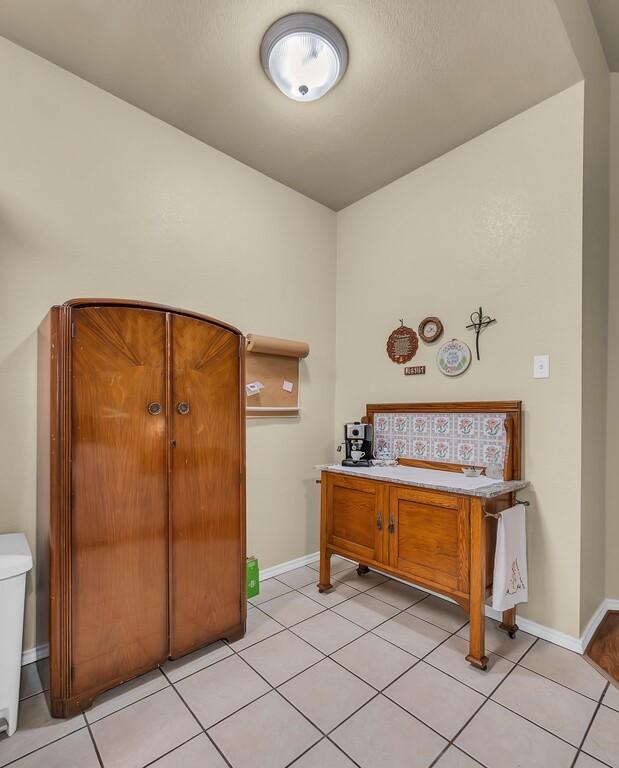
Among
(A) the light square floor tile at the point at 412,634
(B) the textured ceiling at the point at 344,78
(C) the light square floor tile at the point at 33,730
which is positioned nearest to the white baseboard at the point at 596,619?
(A) the light square floor tile at the point at 412,634

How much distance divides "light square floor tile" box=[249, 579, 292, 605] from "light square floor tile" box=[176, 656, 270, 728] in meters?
0.64

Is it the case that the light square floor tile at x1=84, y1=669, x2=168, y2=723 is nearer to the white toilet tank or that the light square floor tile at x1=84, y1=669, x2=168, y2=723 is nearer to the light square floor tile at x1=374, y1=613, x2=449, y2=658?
the white toilet tank

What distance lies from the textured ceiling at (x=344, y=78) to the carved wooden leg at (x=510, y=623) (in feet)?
9.46

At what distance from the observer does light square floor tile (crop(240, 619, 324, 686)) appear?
1.88 m

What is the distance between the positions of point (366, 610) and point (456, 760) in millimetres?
1073

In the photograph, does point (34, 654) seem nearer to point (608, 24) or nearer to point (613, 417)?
point (613, 417)

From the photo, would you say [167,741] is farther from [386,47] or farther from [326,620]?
[386,47]

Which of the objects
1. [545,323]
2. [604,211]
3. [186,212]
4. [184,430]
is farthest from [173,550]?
[604,211]

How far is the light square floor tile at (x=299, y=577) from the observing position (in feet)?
9.35

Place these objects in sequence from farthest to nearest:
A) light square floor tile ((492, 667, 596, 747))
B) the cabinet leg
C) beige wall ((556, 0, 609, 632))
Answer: the cabinet leg → beige wall ((556, 0, 609, 632)) → light square floor tile ((492, 667, 596, 747))

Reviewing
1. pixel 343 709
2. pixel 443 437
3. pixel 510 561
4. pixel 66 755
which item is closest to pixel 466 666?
pixel 510 561

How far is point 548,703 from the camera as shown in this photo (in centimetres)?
169

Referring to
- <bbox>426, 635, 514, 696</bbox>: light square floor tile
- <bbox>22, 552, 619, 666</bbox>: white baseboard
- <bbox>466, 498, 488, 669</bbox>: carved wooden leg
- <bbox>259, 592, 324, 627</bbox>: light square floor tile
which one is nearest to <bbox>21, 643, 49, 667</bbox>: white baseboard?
<bbox>22, 552, 619, 666</bbox>: white baseboard

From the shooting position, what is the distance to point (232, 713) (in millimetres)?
1630
